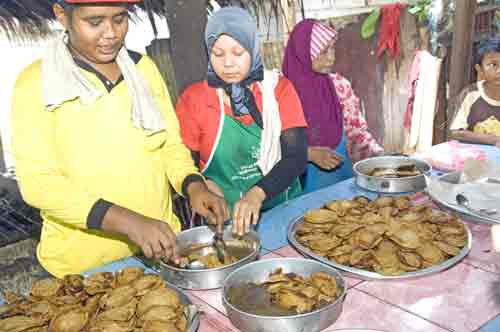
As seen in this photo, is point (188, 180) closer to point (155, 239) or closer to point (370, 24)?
point (155, 239)

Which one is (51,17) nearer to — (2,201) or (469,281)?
(2,201)

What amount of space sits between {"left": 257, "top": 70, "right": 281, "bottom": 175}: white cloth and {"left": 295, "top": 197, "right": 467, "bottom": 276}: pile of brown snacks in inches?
23.5

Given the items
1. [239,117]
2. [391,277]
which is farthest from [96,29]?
[391,277]

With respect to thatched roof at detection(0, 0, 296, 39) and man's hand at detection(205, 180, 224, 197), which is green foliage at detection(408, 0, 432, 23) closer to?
man's hand at detection(205, 180, 224, 197)

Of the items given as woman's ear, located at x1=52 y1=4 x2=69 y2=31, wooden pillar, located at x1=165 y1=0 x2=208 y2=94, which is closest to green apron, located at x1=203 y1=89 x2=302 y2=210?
wooden pillar, located at x1=165 y1=0 x2=208 y2=94

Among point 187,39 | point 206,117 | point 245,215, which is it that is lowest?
point 245,215

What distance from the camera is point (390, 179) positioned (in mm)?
2084

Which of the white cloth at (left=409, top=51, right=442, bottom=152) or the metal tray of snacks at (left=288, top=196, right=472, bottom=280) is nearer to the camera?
the metal tray of snacks at (left=288, top=196, right=472, bottom=280)

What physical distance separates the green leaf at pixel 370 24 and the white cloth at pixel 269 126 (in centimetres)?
207

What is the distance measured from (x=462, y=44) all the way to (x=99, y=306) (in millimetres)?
4648

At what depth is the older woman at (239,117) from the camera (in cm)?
217

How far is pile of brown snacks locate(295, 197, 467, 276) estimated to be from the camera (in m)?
1.46

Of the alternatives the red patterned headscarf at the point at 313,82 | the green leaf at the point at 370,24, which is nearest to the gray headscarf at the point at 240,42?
the red patterned headscarf at the point at 313,82

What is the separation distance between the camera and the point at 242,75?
2.24 metres
